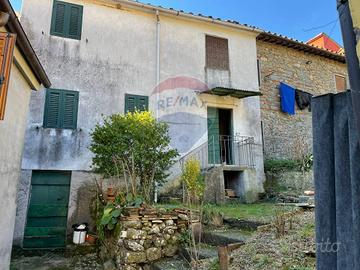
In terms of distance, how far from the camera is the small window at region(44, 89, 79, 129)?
866 cm

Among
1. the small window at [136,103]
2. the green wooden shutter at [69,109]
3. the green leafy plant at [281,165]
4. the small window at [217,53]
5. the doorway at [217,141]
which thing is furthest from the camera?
the small window at [217,53]

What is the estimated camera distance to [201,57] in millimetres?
10930

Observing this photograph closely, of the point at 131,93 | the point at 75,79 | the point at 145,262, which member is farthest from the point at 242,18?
the point at 145,262

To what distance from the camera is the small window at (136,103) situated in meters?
9.57

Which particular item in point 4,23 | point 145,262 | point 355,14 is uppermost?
point 4,23

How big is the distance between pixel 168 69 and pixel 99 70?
2.44 m

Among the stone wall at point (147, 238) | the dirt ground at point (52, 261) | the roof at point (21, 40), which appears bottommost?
the dirt ground at point (52, 261)

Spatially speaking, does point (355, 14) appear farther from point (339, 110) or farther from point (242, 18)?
point (242, 18)

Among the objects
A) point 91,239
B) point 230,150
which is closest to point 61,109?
point 91,239

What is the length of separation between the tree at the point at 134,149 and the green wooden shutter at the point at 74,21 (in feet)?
11.9

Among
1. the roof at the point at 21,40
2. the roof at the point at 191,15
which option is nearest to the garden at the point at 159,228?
the roof at the point at 21,40

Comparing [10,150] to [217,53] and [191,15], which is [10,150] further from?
[217,53]

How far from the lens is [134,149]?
23.9ft

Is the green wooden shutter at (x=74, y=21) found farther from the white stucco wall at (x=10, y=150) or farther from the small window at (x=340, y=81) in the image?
the small window at (x=340, y=81)
